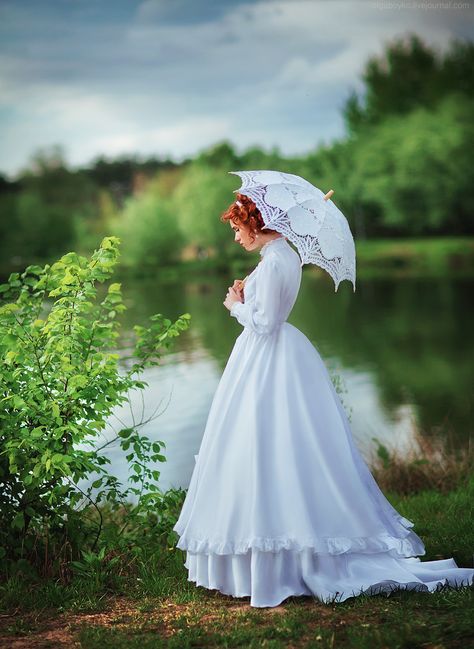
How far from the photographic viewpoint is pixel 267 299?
3016 mm

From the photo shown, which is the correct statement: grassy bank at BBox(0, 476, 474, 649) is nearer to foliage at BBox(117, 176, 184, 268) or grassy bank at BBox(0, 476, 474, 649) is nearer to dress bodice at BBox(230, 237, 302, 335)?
dress bodice at BBox(230, 237, 302, 335)

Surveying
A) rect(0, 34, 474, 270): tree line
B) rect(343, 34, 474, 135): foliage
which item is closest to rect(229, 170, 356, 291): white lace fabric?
rect(0, 34, 474, 270): tree line

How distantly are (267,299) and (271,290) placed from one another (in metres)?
0.03

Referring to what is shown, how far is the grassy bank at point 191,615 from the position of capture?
2.58m

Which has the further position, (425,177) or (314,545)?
(425,177)

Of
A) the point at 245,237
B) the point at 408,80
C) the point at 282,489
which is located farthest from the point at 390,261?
the point at 282,489

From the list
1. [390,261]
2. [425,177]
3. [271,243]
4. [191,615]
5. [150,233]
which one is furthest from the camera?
[425,177]

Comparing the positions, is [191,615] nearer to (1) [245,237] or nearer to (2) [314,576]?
(2) [314,576]

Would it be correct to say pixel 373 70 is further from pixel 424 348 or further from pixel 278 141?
pixel 424 348

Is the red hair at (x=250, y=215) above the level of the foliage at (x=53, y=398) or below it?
above

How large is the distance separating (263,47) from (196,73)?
2619mm

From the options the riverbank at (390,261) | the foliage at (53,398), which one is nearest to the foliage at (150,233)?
the riverbank at (390,261)

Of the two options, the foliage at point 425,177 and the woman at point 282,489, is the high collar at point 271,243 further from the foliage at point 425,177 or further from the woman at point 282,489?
the foliage at point 425,177

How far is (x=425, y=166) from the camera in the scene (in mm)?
28328
